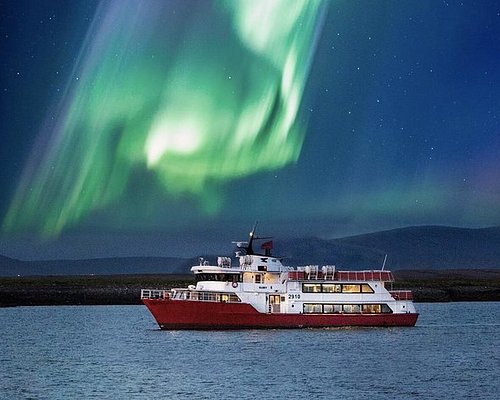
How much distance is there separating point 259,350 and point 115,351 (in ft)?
44.3

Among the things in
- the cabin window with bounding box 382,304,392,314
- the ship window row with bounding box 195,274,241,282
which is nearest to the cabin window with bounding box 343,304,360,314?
the cabin window with bounding box 382,304,392,314

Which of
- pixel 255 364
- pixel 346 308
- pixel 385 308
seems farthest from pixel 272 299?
pixel 255 364

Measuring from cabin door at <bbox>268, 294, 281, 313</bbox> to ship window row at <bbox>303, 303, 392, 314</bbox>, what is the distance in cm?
302

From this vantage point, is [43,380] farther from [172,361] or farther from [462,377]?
[462,377]

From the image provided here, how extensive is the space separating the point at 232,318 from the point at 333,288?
37.9ft

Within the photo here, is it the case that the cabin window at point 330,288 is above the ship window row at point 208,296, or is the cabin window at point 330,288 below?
above

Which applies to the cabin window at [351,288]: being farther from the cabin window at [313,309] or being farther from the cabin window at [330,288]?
the cabin window at [313,309]

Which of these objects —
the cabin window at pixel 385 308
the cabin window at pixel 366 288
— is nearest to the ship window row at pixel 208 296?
the cabin window at pixel 366 288

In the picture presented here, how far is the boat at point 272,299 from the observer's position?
89.2 meters

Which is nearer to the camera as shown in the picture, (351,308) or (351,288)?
(351,288)

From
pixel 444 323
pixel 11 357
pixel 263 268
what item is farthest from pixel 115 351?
pixel 444 323

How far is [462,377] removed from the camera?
63.1 m

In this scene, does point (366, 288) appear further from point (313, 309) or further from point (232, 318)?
point (232, 318)

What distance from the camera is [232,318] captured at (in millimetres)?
89000
